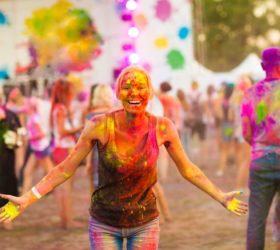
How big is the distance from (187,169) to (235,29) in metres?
57.1

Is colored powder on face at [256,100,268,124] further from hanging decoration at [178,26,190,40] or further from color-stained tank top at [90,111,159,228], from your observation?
hanging decoration at [178,26,190,40]

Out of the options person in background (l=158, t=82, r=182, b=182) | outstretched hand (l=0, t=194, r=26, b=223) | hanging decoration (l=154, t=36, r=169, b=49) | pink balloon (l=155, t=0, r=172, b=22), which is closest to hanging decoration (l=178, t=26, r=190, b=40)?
hanging decoration (l=154, t=36, r=169, b=49)

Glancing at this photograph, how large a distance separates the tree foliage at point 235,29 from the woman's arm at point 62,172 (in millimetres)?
51900

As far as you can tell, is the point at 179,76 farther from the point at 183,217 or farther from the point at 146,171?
the point at 146,171

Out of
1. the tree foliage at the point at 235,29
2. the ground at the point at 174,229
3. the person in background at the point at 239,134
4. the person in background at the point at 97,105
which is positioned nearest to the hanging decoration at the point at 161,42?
the person in background at the point at 239,134

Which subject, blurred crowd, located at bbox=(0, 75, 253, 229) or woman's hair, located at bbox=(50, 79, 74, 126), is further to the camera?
woman's hair, located at bbox=(50, 79, 74, 126)

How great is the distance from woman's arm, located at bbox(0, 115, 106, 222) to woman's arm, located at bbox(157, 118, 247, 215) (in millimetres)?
354

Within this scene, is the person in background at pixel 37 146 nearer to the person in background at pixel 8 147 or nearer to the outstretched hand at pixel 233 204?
the person in background at pixel 8 147

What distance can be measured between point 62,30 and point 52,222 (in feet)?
16.2

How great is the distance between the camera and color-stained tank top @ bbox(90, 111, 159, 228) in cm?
402

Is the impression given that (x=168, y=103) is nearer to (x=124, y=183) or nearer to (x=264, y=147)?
(x=264, y=147)

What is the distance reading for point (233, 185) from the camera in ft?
39.1

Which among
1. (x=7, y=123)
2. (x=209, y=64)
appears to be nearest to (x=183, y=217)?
Result: (x=7, y=123)

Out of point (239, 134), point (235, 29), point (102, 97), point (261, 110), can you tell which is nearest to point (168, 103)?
point (239, 134)
